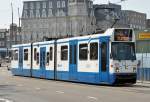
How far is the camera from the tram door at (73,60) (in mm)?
33781

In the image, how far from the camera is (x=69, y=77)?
115 feet

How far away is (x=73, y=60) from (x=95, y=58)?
3.48 meters

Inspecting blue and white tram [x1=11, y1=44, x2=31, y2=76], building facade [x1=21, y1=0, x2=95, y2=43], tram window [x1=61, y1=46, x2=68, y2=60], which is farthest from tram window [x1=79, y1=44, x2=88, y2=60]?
building facade [x1=21, y1=0, x2=95, y2=43]

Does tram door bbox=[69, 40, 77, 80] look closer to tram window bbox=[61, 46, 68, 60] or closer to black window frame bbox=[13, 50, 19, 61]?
tram window bbox=[61, 46, 68, 60]

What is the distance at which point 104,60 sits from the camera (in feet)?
98.0

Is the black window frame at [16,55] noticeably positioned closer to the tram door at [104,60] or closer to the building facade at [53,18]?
the tram door at [104,60]

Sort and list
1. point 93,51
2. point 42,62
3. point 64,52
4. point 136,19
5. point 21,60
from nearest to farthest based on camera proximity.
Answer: point 93,51 → point 64,52 → point 42,62 → point 21,60 → point 136,19

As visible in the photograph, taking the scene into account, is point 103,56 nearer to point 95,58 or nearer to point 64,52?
point 95,58

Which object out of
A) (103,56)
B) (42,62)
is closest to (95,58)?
(103,56)

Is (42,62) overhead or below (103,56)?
below

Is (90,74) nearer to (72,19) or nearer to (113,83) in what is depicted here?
(113,83)

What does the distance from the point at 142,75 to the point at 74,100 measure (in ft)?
63.7

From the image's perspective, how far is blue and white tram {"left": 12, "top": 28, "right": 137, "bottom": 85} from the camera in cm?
2939

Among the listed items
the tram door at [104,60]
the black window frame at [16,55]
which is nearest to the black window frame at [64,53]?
the tram door at [104,60]
